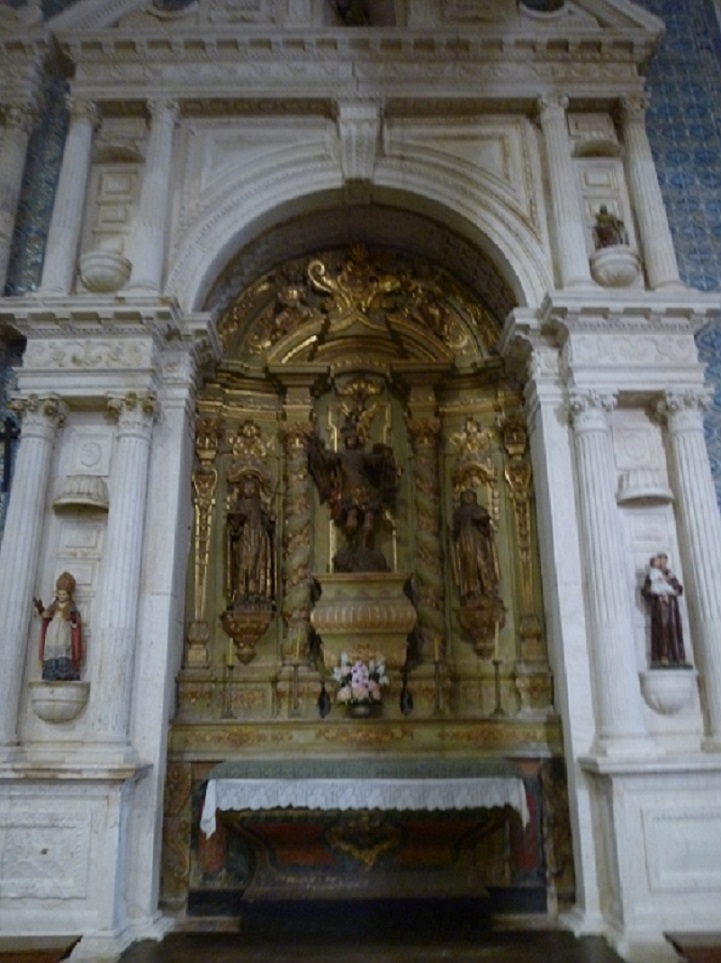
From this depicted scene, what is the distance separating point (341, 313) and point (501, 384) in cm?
204

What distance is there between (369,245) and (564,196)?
2.39 meters

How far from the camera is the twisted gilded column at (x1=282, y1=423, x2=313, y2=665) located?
8000 mm

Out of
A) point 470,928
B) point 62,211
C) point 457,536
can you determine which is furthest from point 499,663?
point 62,211

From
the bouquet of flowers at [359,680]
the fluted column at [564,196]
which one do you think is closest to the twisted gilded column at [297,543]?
the bouquet of flowers at [359,680]

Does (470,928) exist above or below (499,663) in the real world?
below

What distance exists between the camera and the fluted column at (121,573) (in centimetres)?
621

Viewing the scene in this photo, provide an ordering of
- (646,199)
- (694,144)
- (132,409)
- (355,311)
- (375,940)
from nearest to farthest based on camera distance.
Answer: (375,940) < (132,409) < (646,199) < (694,144) < (355,311)

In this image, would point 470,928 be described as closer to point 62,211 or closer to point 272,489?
point 272,489

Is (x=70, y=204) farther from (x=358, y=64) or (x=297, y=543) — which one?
(x=297, y=543)

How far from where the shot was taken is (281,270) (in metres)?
Result: 9.24

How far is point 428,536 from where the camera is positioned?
27.4ft

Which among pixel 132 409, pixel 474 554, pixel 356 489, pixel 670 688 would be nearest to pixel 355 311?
pixel 356 489

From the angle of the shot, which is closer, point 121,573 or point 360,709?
point 121,573

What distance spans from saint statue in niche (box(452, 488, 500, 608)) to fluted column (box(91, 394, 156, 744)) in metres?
3.17
